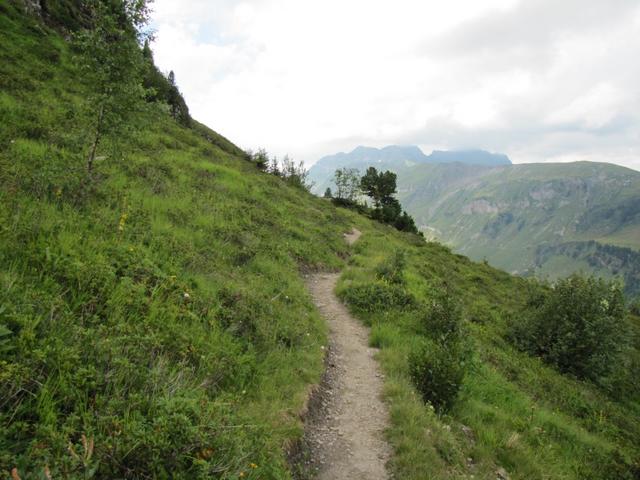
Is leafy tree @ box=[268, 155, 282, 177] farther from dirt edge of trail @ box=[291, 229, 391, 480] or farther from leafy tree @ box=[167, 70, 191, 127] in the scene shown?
dirt edge of trail @ box=[291, 229, 391, 480]

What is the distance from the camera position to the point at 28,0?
26891mm

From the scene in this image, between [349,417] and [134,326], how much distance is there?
167 inches

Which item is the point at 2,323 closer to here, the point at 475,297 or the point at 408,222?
the point at 475,297

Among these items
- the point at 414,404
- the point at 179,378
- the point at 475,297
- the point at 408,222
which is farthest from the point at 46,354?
the point at 408,222

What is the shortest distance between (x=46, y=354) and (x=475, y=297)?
24374 mm

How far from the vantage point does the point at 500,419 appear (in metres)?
7.92

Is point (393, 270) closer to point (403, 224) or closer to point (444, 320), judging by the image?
point (444, 320)

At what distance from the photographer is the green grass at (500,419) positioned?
604 cm

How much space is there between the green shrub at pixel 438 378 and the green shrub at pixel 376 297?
13.3 feet

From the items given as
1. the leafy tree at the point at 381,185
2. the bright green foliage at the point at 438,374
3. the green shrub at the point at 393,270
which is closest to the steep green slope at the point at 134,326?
the bright green foliage at the point at 438,374

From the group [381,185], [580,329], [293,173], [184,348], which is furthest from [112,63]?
[381,185]

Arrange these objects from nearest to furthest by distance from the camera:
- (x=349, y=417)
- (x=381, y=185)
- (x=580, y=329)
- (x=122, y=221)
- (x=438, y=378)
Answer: (x=349, y=417) → (x=438, y=378) → (x=122, y=221) → (x=580, y=329) → (x=381, y=185)

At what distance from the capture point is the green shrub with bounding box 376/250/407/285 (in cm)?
1556

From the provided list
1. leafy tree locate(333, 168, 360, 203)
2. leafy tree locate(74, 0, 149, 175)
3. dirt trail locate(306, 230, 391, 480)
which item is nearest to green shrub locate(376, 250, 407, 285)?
dirt trail locate(306, 230, 391, 480)
